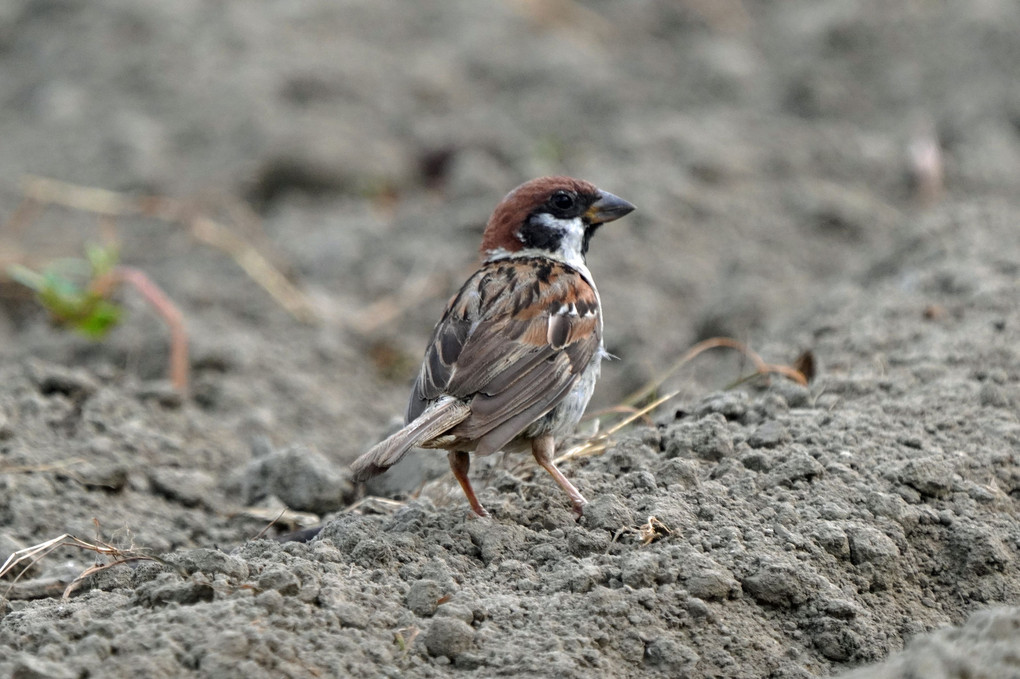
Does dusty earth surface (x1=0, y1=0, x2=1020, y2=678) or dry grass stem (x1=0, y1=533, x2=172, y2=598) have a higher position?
dusty earth surface (x1=0, y1=0, x2=1020, y2=678)

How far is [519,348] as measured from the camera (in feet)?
15.7

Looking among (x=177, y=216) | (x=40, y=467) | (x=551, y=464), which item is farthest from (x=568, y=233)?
(x=177, y=216)

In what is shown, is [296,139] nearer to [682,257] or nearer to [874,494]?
[682,257]

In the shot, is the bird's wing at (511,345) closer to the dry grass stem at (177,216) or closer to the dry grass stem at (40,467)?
the dry grass stem at (40,467)

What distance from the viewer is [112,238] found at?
8750 millimetres

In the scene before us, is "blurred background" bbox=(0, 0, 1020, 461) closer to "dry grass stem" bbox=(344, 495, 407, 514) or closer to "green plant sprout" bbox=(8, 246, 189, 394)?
"green plant sprout" bbox=(8, 246, 189, 394)

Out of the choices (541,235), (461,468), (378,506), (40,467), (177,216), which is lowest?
(40,467)

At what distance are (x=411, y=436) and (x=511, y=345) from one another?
74cm

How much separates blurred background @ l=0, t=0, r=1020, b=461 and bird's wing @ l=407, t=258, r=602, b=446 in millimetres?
948

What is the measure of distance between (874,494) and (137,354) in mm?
4260

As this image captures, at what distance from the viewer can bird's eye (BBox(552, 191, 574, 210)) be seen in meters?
5.56

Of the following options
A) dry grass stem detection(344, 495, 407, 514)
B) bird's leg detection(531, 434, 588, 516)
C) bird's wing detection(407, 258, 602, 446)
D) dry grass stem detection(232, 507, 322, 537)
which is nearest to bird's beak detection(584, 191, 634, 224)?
bird's wing detection(407, 258, 602, 446)

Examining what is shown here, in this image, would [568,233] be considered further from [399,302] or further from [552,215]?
[399,302]

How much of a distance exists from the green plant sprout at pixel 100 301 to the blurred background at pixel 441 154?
0.16m
